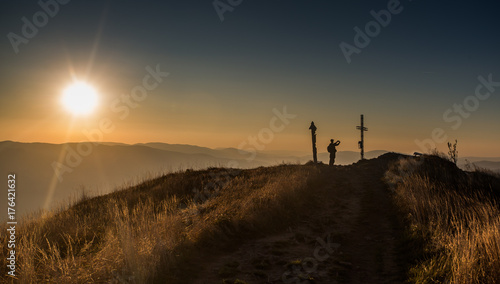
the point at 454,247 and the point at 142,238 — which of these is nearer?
the point at 454,247

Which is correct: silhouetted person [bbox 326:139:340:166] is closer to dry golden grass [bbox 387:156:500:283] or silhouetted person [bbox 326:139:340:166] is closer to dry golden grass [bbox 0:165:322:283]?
dry golden grass [bbox 0:165:322:283]

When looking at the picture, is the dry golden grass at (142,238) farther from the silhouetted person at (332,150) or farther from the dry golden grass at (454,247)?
the silhouetted person at (332,150)

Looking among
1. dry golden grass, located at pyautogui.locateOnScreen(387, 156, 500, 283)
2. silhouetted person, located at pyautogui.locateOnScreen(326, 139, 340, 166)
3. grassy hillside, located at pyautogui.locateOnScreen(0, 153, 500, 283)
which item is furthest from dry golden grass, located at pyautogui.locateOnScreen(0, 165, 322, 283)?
silhouetted person, located at pyautogui.locateOnScreen(326, 139, 340, 166)

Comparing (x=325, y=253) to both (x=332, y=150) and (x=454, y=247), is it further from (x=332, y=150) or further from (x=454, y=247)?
(x=332, y=150)

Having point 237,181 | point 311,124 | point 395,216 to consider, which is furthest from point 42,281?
point 311,124

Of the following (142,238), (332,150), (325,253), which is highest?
(332,150)

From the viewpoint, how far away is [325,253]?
7645mm

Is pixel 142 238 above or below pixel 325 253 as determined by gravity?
above

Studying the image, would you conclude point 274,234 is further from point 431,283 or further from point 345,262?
point 431,283

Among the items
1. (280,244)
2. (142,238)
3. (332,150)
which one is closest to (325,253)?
(280,244)

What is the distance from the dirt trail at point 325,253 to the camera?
20.7 feet

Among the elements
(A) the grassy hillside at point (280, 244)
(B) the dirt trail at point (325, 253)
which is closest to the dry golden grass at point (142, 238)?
(A) the grassy hillside at point (280, 244)

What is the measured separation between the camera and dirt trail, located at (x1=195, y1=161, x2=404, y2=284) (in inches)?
249

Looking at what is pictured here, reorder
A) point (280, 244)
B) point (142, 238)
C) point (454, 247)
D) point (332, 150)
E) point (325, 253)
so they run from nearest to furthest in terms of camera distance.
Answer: point (454, 247), point (142, 238), point (325, 253), point (280, 244), point (332, 150)
